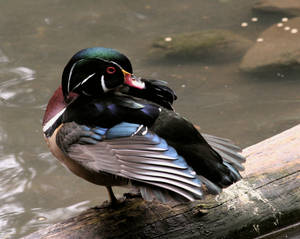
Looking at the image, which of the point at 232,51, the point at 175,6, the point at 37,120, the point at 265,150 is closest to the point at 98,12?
the point at 175,6

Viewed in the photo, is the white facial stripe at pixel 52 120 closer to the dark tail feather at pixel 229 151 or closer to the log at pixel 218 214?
the log at pixel 218 214

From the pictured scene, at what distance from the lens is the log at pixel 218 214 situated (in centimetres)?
230

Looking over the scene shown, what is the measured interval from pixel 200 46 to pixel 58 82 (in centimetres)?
167

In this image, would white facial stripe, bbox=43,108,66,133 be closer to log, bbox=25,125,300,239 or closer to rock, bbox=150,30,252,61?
log, bbox=25,125,300,239

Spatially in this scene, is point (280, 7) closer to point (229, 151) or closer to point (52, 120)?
point (229, 151)

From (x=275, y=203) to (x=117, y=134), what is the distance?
2.87 feet

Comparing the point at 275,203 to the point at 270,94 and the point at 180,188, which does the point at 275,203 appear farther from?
the point at 270,94

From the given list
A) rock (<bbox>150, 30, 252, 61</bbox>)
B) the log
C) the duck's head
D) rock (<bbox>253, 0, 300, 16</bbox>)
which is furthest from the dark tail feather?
rock (<bbox>253, 0, 300, 16</bbox>)

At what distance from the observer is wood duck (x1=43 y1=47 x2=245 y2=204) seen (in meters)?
1.96

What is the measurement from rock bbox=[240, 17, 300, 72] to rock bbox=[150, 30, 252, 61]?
0.23 meters

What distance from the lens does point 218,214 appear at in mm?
2350

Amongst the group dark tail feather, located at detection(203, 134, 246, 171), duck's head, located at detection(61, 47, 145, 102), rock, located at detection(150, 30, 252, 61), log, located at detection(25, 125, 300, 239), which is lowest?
log, located at detection(25, 125, 300, 239)

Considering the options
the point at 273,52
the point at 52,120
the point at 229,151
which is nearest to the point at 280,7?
the point at 273,52

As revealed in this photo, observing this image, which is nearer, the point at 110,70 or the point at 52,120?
the point at 110,70
